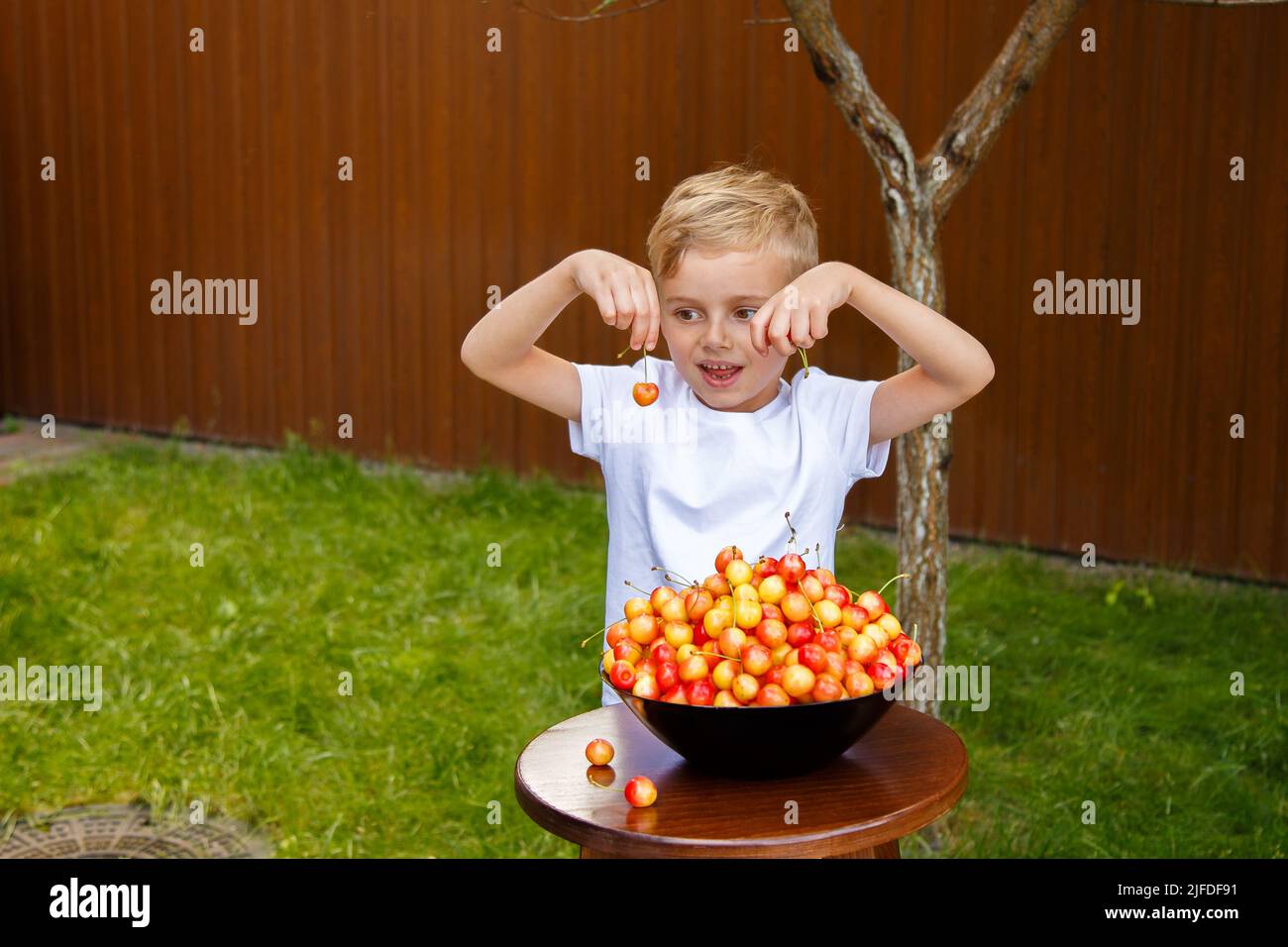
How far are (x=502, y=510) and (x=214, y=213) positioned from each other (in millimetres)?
2716

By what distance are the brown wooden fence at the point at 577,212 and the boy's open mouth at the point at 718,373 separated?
11.8ft

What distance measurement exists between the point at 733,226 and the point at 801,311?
36cm

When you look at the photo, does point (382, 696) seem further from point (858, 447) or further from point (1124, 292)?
point (1124, 292)

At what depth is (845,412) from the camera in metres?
2.49

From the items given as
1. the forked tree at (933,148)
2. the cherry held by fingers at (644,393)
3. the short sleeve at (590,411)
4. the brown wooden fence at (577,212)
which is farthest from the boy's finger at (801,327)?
the brown wooden fence at (577,212)

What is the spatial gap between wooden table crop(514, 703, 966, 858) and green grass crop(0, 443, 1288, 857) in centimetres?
168

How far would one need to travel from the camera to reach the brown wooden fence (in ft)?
18.1

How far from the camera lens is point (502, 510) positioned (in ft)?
20.9

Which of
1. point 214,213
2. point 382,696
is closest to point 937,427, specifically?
point 382,696

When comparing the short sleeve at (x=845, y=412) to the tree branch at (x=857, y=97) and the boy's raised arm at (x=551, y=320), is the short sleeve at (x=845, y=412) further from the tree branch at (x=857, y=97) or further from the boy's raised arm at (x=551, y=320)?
the tree branch at (x=857, y=97)

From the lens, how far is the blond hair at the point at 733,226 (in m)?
2.33

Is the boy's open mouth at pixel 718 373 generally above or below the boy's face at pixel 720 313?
below

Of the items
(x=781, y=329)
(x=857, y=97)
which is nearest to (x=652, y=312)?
(x=781, y=329)

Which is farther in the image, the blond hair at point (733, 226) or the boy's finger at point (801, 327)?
the blond hair at point (733, 226)
